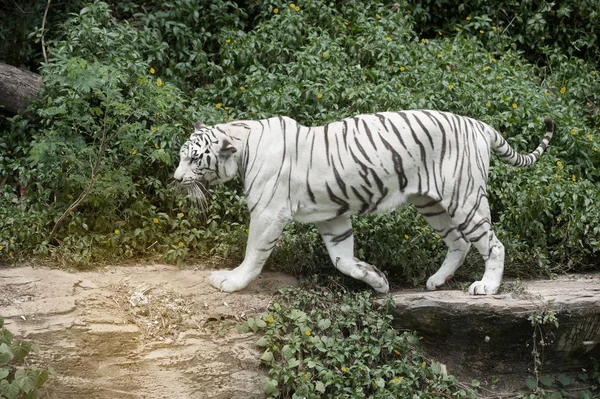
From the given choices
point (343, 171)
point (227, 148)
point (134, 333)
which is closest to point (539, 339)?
point (343, 171)

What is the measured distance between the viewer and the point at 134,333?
5773 millimetres

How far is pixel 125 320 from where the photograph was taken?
5.85 metres

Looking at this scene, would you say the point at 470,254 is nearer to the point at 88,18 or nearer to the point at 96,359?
the point at 96,359

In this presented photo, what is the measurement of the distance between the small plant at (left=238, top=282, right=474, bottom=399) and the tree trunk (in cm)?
332

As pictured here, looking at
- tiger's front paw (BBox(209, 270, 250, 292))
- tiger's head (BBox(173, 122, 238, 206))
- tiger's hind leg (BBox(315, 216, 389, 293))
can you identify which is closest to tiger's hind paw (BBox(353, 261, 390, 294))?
tiger's hind leg (BBox(315, 216, 389, 293))

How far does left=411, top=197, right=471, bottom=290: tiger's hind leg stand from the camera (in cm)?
641

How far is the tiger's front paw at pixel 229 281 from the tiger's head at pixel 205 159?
1.90 feet

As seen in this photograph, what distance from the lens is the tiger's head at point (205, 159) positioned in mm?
6047

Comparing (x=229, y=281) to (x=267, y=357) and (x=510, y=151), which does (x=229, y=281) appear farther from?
(x=510, y=151)

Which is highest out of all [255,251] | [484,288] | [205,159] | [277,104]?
[277,104]

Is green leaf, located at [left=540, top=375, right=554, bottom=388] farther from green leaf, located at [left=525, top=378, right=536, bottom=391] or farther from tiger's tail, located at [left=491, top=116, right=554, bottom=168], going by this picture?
tiger's tail, located at [left=491, top=116, right=554, bottom=168]

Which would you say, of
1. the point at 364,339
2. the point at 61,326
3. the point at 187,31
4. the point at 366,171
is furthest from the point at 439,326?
the point at 187,31

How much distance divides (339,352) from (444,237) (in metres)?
1.25

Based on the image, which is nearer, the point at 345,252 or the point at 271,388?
the point at 271,388
